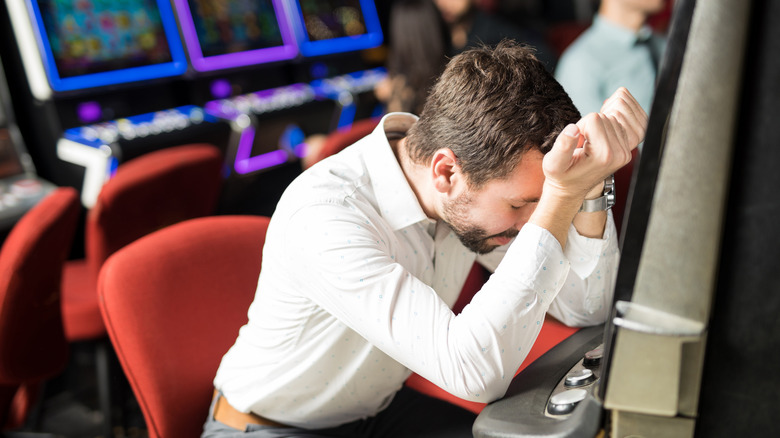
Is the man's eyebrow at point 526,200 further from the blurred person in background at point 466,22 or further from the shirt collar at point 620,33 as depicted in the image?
the blurred person in background at point 466,22

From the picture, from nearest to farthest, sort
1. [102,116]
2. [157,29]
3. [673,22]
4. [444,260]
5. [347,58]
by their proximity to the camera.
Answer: [673,22], [444,260], [102,116], [157,29], [347,58]

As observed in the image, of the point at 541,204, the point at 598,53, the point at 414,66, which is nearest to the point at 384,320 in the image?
the point at 541,204

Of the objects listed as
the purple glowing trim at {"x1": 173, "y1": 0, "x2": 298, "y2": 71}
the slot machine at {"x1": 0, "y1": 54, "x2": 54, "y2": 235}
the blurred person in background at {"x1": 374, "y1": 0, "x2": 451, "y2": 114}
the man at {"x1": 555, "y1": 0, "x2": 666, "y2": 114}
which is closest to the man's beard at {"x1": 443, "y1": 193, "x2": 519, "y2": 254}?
the man at {"x1": 555, "y1": 0, "x2": 666, "y2": 114}

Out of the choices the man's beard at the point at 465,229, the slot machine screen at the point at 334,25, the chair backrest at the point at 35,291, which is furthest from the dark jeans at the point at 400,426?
the slot machine screen at the point at 334,25

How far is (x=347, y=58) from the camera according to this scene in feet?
12.6

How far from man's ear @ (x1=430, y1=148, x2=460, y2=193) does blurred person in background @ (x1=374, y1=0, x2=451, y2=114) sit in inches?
73.1

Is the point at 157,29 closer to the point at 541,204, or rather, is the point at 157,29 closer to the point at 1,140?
the point at 1,140

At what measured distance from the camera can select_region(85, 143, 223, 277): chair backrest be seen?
6.13 feet

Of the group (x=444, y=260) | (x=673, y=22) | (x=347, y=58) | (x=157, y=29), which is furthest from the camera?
(x=347, y=58)

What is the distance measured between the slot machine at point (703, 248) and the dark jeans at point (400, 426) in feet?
1.75

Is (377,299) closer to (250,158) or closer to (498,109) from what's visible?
(498,109)

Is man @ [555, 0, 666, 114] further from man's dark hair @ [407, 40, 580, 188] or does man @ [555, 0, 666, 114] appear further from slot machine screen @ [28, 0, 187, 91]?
slot machine screen @ [28, 0, 187, 91]

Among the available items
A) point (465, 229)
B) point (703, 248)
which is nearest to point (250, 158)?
point (465, 229)

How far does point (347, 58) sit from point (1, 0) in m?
1.82
